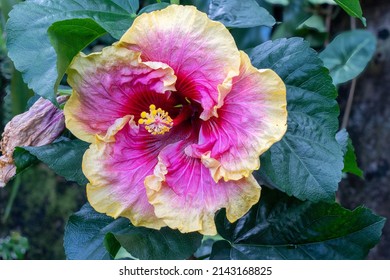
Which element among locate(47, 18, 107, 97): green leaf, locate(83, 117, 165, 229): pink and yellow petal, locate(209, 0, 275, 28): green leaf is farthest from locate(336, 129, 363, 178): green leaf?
locate(47, 18, 107, 97): green leaf

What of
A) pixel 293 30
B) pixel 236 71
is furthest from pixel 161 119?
pixel 293 30

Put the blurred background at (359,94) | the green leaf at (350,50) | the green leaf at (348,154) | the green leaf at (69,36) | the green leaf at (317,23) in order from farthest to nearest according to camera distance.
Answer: the green leaf at (317,23), the blurred background at (359,94), the green leaf at (350,50), the green leaf at (348,154), the green leaf at (69,36)

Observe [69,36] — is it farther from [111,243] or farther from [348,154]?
[348,154]

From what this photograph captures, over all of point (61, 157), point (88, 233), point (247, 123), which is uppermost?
point (247, 123)

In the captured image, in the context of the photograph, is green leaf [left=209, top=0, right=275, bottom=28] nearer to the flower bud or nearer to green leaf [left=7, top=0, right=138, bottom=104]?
green leaf [left=7, top=0, right=138, bottom=104]

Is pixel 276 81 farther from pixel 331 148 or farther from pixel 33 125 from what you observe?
pixel 33 125

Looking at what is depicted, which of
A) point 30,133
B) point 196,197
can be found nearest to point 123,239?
point 196,197

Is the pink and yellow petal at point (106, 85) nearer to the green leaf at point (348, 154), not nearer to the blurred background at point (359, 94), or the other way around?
the green leaf at point (348, 154)

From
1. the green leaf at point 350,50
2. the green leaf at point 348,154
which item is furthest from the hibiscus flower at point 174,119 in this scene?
the green leaf at point 350,50
